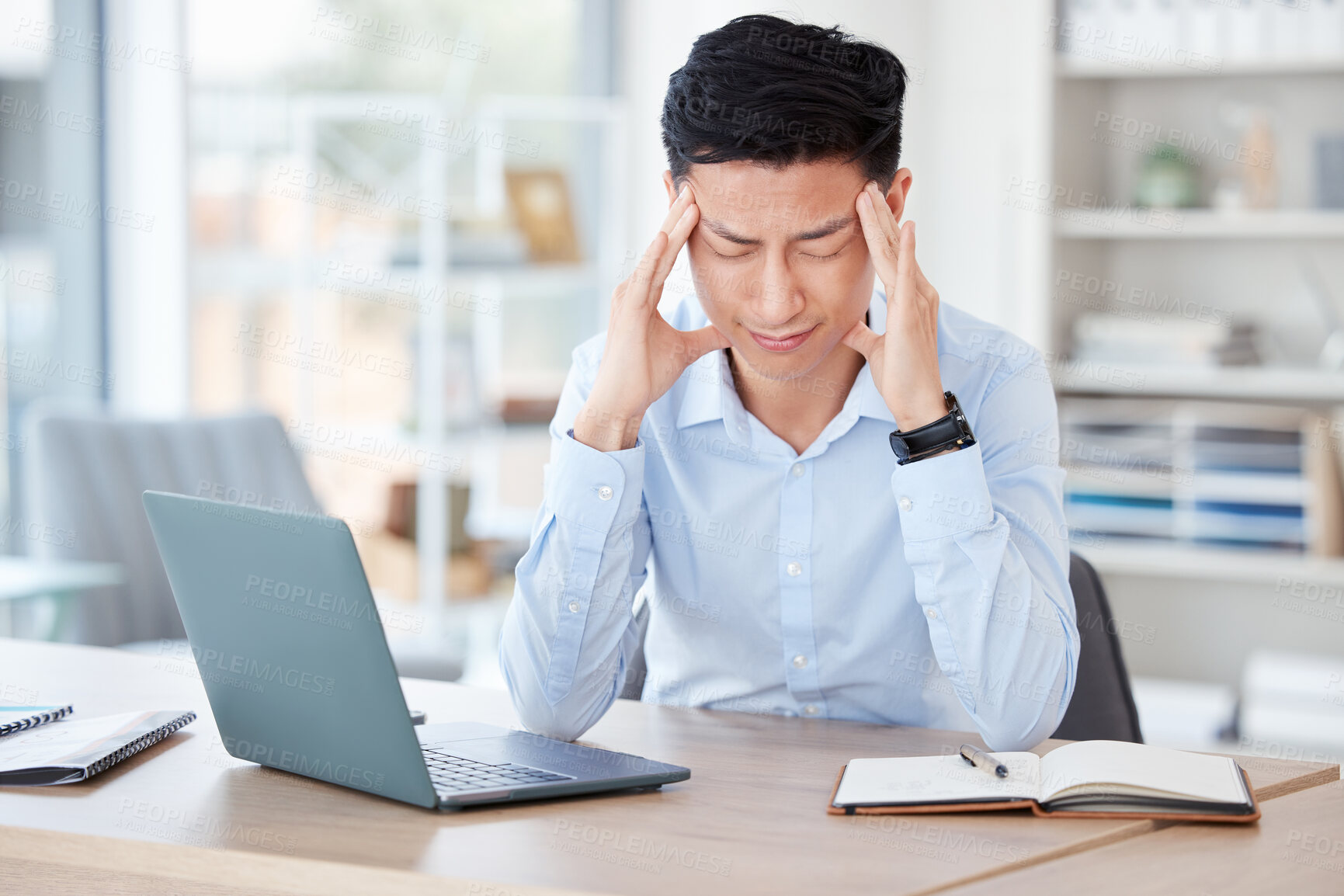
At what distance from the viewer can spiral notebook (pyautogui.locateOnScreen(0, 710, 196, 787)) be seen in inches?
42.8

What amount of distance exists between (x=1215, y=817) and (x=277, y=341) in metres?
3.12

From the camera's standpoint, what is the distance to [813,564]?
4.67 feet

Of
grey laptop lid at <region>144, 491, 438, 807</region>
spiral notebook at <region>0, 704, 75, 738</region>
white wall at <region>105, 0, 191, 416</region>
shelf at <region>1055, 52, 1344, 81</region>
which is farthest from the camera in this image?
white wall at <region>105, 0, 191, 416</region>

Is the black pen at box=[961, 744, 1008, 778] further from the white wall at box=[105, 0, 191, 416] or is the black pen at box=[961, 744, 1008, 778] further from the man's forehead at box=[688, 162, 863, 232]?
the white wall at box=[105, 0, 191, 416]

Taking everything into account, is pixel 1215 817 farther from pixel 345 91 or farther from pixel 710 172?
pixel 345 91

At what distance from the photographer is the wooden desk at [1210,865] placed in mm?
883

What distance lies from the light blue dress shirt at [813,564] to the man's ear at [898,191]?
0.43ft

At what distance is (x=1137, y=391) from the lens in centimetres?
295

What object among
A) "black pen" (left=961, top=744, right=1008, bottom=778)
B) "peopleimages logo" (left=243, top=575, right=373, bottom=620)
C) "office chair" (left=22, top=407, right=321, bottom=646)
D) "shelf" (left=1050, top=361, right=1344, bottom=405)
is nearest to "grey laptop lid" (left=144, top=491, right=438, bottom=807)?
"peopleimages logo" (left=243, top=575, right=373, bottom=620)

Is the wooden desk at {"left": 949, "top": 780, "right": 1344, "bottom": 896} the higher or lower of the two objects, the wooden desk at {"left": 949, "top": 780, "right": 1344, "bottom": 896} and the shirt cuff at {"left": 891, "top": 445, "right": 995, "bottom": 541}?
the lower

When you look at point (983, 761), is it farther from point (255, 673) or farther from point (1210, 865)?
point (255, 673)

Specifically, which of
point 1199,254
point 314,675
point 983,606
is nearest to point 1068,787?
point 983,606

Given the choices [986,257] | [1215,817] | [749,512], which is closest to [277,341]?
[986,257]

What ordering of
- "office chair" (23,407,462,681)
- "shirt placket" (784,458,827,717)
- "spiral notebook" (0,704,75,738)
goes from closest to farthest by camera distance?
"spiral notebook" (0,704,75,738) < "shirt placket" (784,458,827,717) < "office chair" (23,407,462,681)
